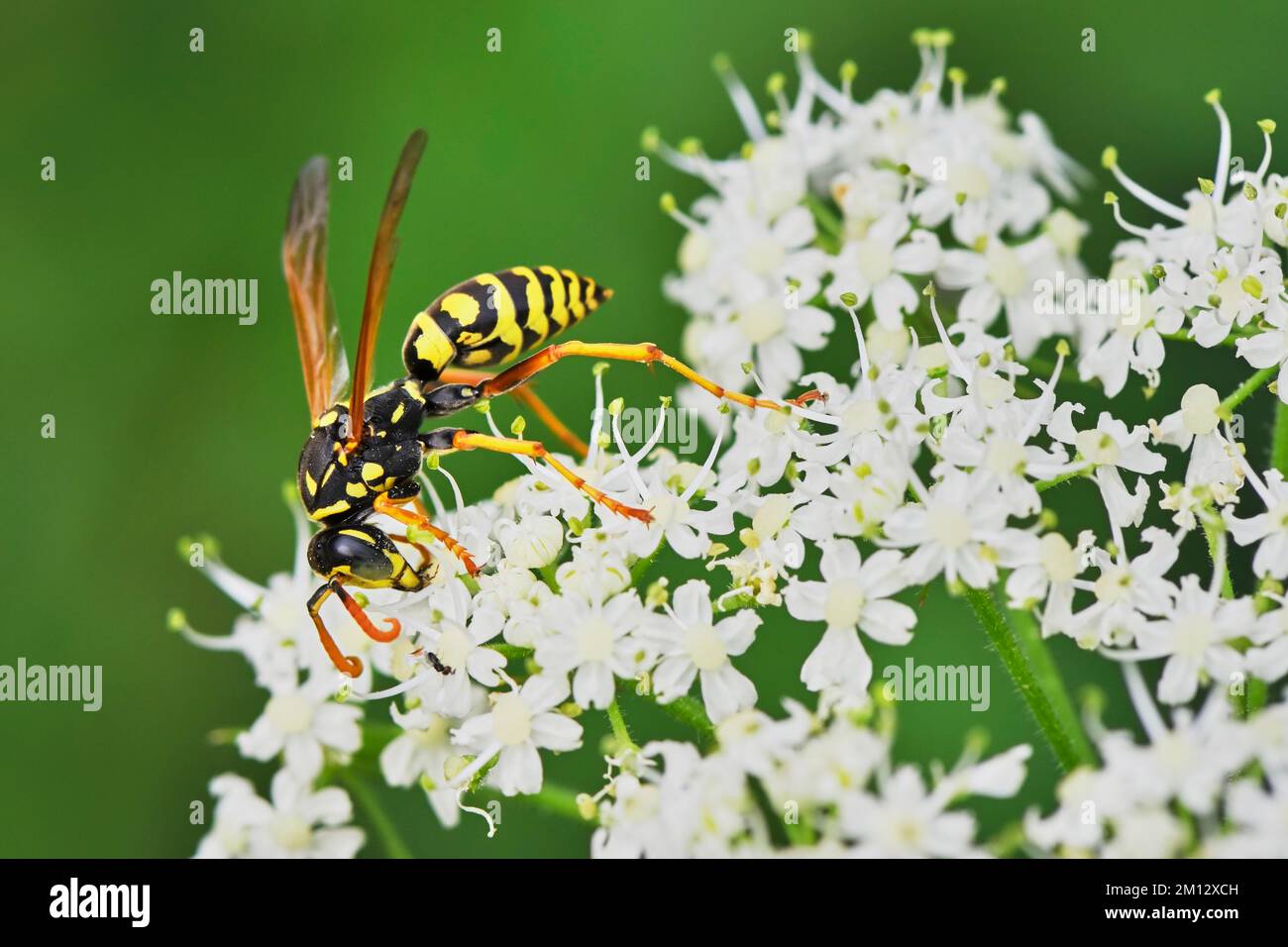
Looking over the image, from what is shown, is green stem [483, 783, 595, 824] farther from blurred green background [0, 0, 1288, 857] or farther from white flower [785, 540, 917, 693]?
blurred green background [0, 0, 1288, 857]

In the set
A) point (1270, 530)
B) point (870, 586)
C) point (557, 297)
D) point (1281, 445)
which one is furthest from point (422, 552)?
point (1281, 445)

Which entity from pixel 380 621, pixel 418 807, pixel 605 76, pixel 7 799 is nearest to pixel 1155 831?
pixel 380 621

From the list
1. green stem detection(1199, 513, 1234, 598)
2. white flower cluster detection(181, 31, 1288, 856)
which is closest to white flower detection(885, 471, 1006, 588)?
white flower cluster detection(181, 31, 1288, 856)

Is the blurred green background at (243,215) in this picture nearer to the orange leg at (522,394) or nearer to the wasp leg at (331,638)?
the orange leg at (522,394)

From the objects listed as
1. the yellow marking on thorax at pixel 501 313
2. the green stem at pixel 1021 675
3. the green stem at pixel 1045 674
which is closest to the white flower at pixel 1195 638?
the green stem at pixel 1021 675
